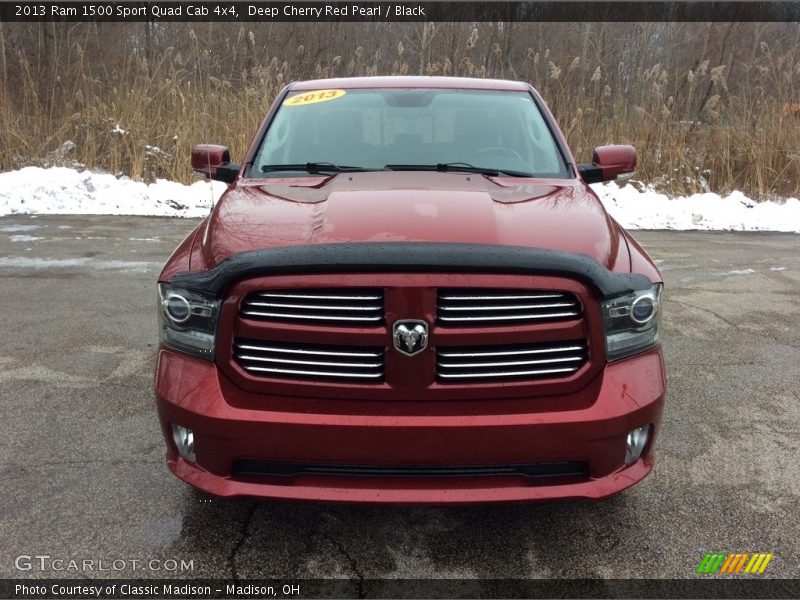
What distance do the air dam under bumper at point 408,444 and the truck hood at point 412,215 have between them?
0.44 m

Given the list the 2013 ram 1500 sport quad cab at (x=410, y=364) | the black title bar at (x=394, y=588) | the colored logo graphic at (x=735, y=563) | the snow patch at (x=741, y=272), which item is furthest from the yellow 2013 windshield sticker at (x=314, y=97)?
the snow patch at (x=741, y=272)

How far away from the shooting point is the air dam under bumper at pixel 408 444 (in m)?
1.93

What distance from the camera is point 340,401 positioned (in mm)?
1982

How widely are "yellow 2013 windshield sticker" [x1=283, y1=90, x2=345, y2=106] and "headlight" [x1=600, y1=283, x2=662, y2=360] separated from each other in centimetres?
217

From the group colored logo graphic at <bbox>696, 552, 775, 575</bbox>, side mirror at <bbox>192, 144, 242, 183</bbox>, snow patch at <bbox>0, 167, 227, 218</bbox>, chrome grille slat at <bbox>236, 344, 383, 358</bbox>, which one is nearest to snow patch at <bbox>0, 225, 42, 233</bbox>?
snow patch at <bbox>0, 167, 227, 218</bbox>

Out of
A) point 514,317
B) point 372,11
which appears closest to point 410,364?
point 514,317

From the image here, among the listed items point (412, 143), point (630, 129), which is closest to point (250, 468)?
point (412, 143)

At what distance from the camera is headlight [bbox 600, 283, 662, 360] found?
2028mm

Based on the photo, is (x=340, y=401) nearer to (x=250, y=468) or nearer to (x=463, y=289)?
(x=250, y=468)

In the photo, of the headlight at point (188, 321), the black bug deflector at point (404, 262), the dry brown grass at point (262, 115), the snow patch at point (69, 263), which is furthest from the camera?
the dry brown grass at point (262, 115)

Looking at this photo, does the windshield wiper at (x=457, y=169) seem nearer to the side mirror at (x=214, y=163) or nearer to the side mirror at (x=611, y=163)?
the side mirror at (x=611, y=163)

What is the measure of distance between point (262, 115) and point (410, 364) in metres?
9.48

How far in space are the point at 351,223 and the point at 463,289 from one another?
1.58 feet

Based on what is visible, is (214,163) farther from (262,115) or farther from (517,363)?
(262,115)
